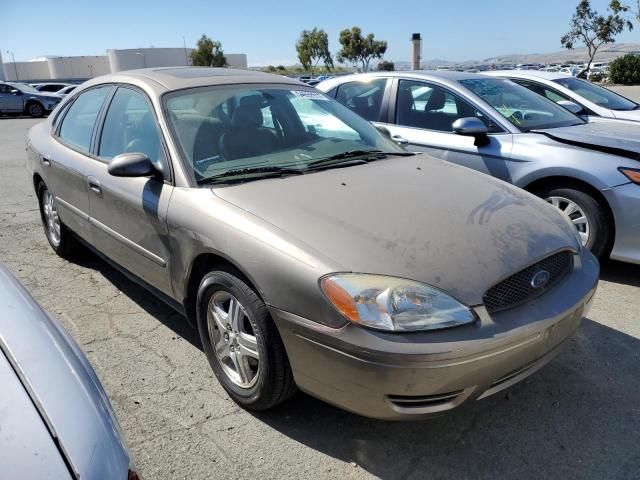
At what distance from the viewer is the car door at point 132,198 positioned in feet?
9.50

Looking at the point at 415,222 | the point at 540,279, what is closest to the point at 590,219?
the point at 540,279

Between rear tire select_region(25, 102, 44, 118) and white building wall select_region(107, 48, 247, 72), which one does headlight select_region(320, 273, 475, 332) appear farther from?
white building wall select_region(107, 48, 247, 72)

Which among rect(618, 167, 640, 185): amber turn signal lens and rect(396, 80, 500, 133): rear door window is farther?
rect(396, 80, 500, 133): rear door window

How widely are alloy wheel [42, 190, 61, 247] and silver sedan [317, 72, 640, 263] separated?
313 centimetres

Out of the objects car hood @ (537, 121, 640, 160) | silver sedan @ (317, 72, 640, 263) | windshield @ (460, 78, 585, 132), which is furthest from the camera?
windshield @ (460, 78, 585, 132)

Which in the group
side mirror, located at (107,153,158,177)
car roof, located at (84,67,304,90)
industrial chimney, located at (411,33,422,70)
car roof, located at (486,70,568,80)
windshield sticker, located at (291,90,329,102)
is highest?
industrial chimney, located at (411,33,422,70)

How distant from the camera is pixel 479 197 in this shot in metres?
2.79

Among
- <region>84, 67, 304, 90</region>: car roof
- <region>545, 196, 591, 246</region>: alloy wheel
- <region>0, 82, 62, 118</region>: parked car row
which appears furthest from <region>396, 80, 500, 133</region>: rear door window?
<region>0, 82, 62, 118</region>: parked car row

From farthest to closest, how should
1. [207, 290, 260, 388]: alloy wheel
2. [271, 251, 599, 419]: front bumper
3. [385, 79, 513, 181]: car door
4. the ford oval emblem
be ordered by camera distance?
[385, 79, 513, 181]: car door < [207, 290, 260, 388]: alloy wheel < the ford oval emblem < [271, 251, 599, 419]: front bumper

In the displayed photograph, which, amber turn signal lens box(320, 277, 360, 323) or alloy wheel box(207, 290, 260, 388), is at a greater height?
amber turn signal lens box(320, 277, 360, 323)

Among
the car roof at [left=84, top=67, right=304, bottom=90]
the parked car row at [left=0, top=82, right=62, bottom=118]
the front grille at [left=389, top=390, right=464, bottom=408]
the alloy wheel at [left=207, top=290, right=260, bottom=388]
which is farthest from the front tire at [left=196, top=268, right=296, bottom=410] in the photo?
the parked car row at [left=0, top=82, right=62, bottom=118]

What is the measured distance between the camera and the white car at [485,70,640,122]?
728 centimetres

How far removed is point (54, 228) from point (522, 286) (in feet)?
13.1

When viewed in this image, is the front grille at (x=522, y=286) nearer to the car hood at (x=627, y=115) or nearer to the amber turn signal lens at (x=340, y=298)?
the amber turn signal lens at (x=340, y=298)
